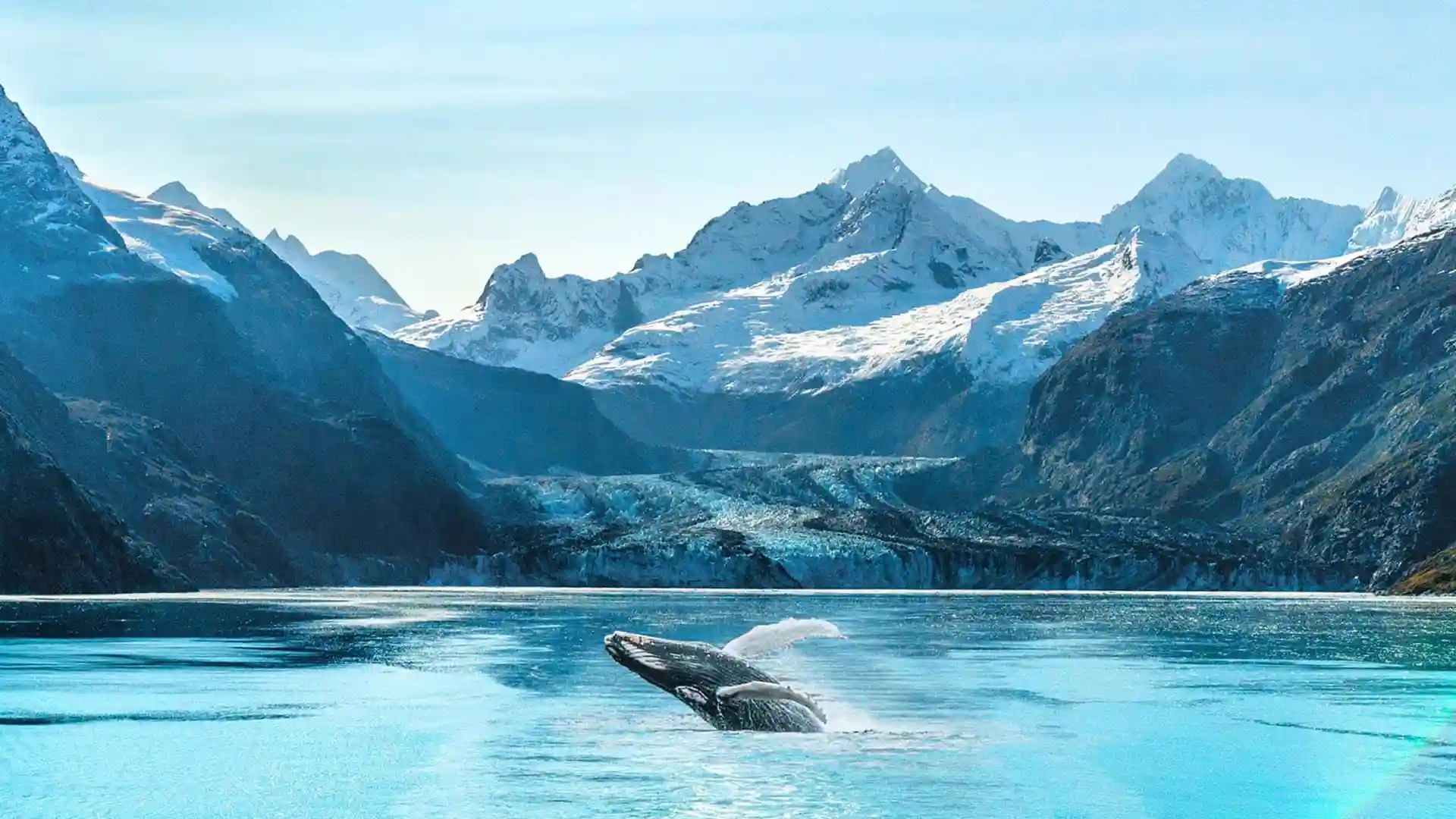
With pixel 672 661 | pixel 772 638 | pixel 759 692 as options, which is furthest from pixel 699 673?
pixel 772 638

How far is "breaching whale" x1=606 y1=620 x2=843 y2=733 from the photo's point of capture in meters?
59.4

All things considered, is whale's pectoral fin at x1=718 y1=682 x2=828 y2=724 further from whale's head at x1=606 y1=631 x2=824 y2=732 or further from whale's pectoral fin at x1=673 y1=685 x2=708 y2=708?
whale's pectoral fin at x1=673 y1=685 x2=708 y2=708

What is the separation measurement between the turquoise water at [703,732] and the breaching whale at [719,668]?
1.38 meters

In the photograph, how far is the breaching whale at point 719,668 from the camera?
5938cm

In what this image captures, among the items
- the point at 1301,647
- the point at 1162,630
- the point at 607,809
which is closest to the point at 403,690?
the point at 607,809

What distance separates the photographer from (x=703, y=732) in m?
67.0

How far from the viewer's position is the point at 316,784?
185 ft

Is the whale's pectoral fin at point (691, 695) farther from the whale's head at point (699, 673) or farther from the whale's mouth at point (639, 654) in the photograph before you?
the whale's mouth at point (639, 654)

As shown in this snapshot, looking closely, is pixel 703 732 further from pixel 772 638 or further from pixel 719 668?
pixel 719 668

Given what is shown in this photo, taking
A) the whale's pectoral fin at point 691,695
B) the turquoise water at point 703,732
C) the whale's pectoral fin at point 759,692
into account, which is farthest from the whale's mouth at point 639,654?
the turquoise water at point 703,732

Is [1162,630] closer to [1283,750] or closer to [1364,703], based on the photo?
[1364,703]

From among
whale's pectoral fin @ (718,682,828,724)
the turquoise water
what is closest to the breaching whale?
whale's pectoral fin @ (718,682,828,724)

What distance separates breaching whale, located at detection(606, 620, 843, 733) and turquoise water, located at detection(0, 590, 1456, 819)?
1.38 meters

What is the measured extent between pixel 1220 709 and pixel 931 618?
85.5 metres
